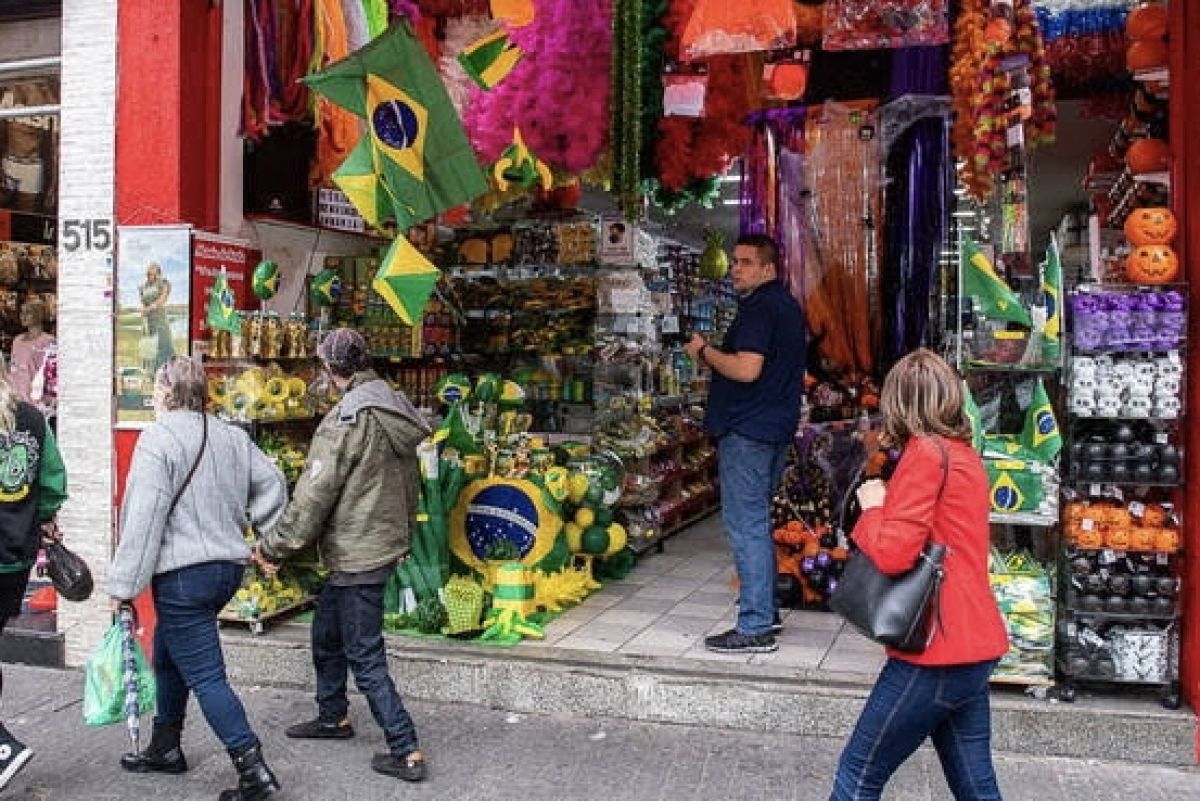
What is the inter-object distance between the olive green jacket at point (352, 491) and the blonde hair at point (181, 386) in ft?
1.61

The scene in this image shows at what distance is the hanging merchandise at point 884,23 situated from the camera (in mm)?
5562

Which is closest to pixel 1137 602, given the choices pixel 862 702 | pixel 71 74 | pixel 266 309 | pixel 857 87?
pixel 862 702

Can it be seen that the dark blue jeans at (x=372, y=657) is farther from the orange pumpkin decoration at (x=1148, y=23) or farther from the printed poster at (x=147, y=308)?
the orange pumpkin decoration at (x=1148, y=23)

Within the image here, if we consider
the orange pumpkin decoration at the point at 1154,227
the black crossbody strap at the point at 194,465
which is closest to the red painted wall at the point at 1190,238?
the orange pumpkin decoration at the point at 1154,227

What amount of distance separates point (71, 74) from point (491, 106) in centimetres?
222

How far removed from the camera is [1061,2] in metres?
6.72

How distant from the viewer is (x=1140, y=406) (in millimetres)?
4562

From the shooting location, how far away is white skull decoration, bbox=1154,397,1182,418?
179 inches

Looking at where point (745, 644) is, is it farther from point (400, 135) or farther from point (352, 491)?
point (400, 135)

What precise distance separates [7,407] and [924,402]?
3.25 meters

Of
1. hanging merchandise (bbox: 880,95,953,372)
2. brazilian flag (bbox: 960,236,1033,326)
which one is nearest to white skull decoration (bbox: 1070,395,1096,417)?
brazilian flag (bbox: 960,236,1033,326)

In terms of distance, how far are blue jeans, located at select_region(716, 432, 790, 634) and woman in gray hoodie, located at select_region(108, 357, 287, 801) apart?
2.32m

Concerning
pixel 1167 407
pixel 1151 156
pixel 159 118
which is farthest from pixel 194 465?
pixel 1151 156

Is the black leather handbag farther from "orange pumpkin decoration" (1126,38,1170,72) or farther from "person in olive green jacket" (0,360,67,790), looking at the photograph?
"person in olive green jacket" (0,360,67,790)
